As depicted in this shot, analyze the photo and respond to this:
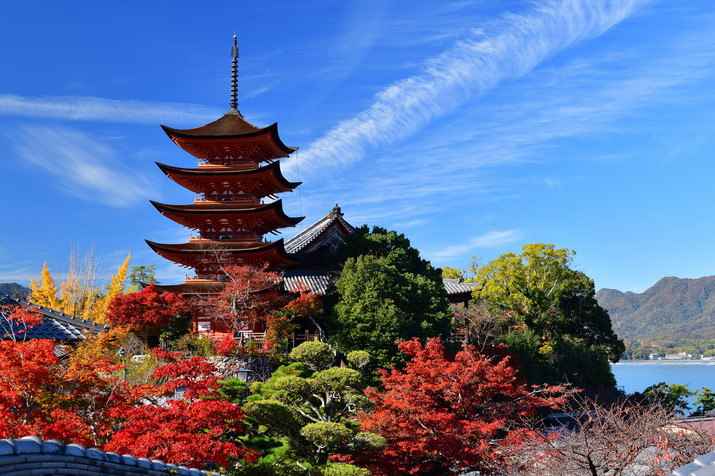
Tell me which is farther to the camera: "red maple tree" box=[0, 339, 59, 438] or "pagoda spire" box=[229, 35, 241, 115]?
"pagoda spire" box=[229, 35, 241, 115]

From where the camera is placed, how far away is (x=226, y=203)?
24719mm

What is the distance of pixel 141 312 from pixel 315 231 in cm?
1032

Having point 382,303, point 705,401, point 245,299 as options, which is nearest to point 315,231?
point 245,299

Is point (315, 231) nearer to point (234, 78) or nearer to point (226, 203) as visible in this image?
point (226, 203)

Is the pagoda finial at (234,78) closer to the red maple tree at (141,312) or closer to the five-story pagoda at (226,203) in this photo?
the five-story pagoda at (226,203)

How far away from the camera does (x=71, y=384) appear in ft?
32.6

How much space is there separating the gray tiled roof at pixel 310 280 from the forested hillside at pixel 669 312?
160m

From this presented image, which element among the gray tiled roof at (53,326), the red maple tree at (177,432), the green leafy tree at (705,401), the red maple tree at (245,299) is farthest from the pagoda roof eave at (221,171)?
the green leafy tree at (705,401)

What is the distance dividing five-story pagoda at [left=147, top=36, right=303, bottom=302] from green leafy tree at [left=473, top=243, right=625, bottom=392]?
42.4 feet

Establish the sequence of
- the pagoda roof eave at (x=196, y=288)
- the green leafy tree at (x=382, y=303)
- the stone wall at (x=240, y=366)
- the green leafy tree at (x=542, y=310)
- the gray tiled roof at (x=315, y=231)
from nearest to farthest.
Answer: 1. the stone wall at (x=240, y=366)
2. the green leafy tree at (x=382, y=303)
3. the pagoda roof eave at (x=196, y=288)
4. the gray tiled roof at (x=315, y=231)
5. the green leafy tree at (x=542, y=310)

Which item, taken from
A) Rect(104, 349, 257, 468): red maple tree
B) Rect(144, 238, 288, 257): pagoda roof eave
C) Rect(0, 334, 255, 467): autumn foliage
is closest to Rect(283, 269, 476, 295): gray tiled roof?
Rect(144, 238, 288, 257): pagoda roof eave

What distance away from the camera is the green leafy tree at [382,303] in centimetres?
2033

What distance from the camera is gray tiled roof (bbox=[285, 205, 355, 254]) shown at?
2653cm

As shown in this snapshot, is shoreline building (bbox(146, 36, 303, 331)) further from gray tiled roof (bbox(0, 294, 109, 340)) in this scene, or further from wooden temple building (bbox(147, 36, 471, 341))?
gray tiled roof (bbox(0, 294, 109, 340))
